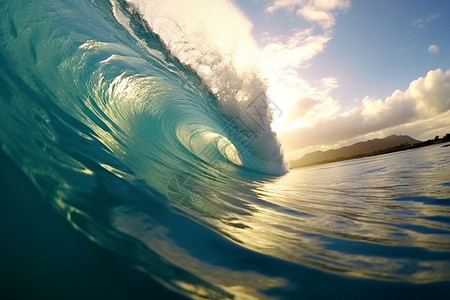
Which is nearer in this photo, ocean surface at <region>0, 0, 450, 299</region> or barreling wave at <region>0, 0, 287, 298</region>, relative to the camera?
ocean surface at <region>0, 0, 450, 299</region>

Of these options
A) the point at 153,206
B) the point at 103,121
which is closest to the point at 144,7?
the point at 103,121

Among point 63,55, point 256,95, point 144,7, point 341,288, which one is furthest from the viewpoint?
point 256,95

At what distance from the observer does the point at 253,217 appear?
127 inches

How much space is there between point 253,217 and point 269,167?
1154 centimetres

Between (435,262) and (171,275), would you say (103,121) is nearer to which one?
(171,275)

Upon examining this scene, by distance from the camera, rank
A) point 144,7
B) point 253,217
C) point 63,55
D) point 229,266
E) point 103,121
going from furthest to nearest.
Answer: point 144,7, point 63,55, point 103,121, point 253,217, point 229,266

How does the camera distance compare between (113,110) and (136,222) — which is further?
(113,110)

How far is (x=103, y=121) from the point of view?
15.8 feet

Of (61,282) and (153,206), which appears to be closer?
(61,282)

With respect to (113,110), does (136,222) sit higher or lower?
lower

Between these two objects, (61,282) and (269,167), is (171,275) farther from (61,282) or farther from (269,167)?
(269,167)

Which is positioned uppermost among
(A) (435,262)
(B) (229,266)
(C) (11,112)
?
(C) (11,112)

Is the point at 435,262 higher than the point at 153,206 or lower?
lower

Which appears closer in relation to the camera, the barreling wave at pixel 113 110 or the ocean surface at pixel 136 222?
the ocean surface at pixel 136 222
